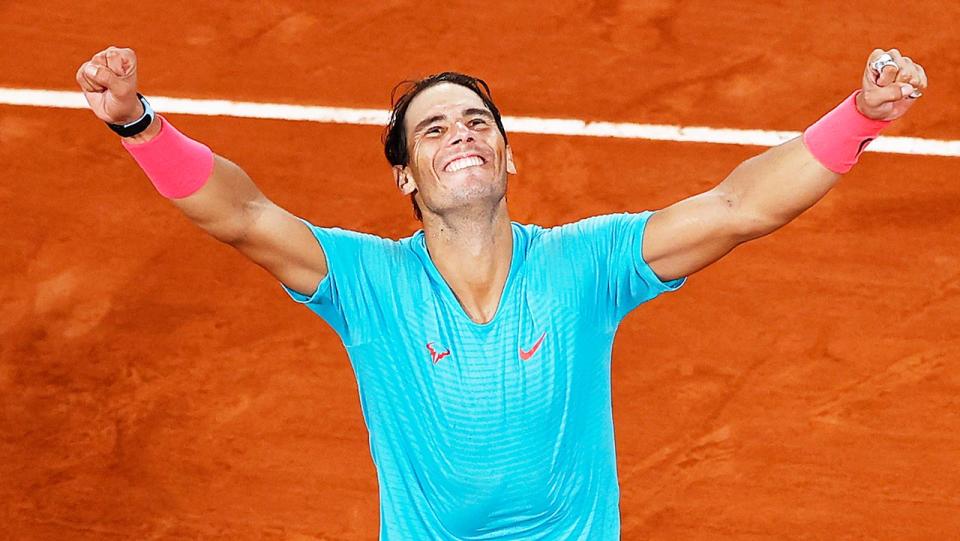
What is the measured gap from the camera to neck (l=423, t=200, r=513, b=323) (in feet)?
16.2

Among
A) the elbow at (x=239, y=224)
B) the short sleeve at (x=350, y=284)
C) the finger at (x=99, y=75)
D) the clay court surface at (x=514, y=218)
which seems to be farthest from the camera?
the clay court surface at (x=514, y=218)

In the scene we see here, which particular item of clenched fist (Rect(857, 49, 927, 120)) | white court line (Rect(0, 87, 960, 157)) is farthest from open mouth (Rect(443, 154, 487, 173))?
white court line (Rect(0, 87, 960, 157))

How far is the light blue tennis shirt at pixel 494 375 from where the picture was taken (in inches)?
191

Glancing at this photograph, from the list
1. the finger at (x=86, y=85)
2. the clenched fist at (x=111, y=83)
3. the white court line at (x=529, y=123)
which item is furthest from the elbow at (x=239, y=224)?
the white court line at (x=529, y=123)

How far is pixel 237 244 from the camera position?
4820 mm

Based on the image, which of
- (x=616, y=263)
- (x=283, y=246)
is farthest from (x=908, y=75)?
(x=283, y=246)

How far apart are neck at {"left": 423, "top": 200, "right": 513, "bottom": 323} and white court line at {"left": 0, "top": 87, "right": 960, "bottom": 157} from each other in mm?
3529

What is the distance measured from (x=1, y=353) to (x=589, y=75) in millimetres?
3568

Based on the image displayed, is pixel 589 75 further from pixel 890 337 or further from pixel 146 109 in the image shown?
pixel 146 109

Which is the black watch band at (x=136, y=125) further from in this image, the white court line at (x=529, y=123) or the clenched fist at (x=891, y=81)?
the white court line at (x=529, y=123)

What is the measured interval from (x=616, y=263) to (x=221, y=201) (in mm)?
1281

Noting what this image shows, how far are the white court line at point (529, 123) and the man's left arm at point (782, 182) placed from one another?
142 inches

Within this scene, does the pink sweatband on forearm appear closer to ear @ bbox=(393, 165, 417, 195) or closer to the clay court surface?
ear @ bbox=(393, 165, 417, 195)

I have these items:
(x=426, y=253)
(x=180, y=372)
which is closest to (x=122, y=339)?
(x=180, y=372)
